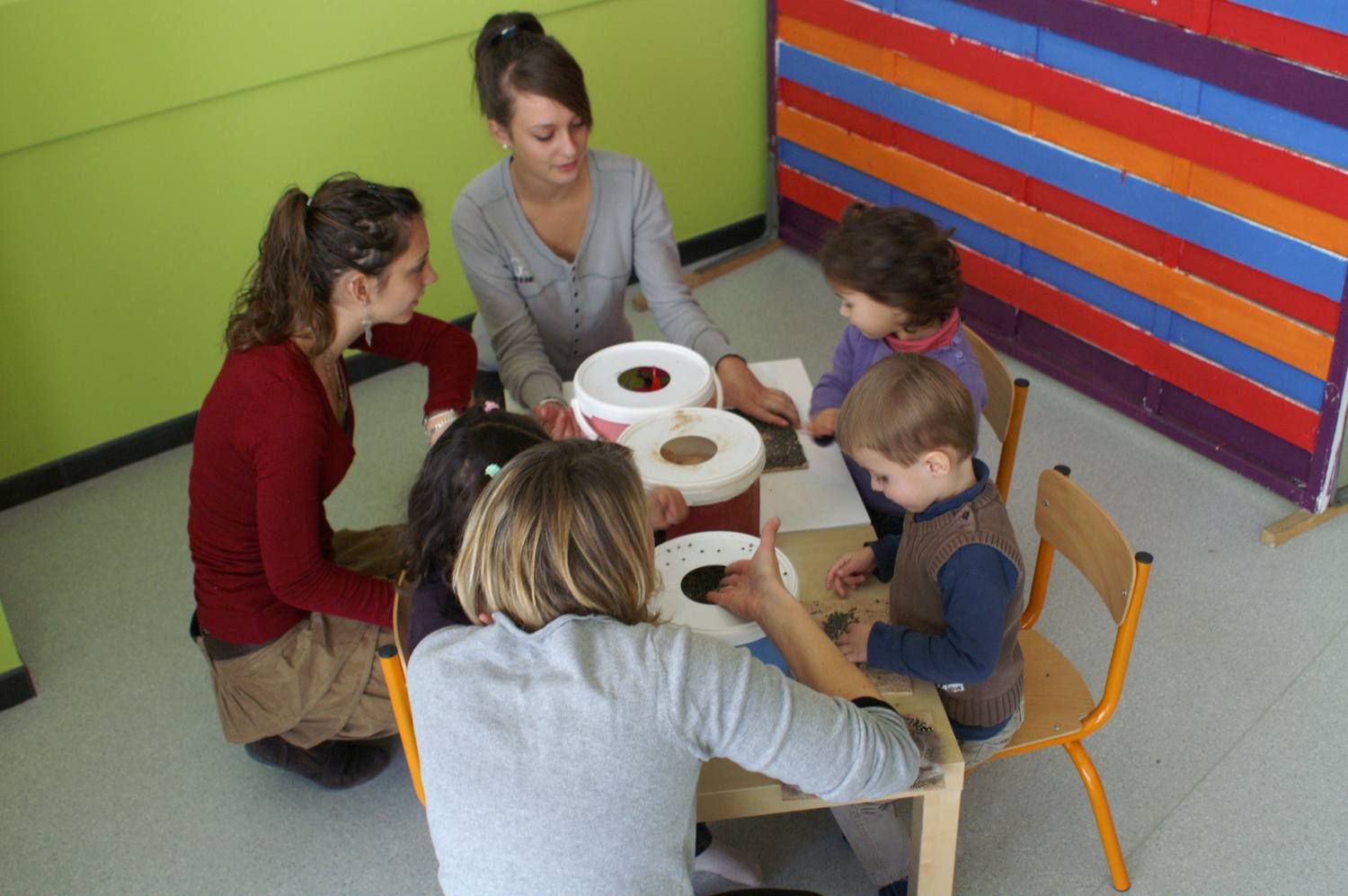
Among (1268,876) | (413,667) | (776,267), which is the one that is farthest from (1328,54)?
(413,667)

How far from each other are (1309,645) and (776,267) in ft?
6.71

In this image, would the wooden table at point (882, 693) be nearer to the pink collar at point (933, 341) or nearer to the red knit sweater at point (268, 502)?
the pink collar at point (933, 341)

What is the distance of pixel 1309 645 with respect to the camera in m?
2.48

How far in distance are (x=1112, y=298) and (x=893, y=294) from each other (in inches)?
51.3

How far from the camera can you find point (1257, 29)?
2.55 m

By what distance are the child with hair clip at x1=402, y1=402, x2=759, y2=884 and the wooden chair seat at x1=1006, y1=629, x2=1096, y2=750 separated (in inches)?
24.1

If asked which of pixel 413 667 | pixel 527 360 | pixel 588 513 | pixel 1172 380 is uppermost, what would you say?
pixel 588 513

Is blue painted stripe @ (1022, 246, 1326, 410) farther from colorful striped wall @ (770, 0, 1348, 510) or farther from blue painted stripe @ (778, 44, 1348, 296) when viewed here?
blue painted stripe @ (778, 44, 1348, 296)

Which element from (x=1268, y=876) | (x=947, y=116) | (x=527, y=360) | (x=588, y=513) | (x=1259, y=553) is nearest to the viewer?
(x=588, y=513)

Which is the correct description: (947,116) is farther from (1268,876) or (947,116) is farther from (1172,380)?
(1268,876)

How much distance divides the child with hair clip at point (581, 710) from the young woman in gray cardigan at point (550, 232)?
931mm

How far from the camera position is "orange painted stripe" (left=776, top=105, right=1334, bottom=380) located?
2742mm

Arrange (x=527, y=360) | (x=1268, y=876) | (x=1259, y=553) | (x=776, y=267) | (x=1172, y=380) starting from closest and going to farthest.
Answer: (x=1268, y=876) < (x=527, y=360) < (x=1259, y=553) < (x=1172, y=380) < (x=776, y=267)

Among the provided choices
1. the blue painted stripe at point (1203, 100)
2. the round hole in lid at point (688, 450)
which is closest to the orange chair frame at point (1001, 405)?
the round hole in lid at point (688, 450)
